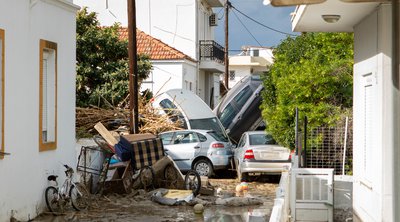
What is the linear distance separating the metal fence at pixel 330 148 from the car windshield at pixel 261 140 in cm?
436

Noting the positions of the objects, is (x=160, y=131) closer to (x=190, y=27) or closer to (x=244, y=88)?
(x=244, y=88)

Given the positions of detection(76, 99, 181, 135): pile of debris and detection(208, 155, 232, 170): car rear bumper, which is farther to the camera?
detection(76, 99, 181, 135): pile of debris

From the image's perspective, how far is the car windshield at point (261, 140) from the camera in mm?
20203

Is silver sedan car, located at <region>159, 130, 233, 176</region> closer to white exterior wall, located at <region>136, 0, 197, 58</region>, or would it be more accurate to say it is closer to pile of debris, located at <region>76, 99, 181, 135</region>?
pile of debris, located at <region>76, 99, 181, 135</region>

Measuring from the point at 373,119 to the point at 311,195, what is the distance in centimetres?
368

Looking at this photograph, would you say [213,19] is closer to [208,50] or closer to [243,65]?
[208,50]

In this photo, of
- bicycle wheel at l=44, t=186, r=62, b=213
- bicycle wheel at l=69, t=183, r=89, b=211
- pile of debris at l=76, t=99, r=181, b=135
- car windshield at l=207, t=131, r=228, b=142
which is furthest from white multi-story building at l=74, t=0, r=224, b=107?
bicycle wheel at l=44, t=186, r=62, b=213

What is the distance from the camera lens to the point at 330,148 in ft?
50.8

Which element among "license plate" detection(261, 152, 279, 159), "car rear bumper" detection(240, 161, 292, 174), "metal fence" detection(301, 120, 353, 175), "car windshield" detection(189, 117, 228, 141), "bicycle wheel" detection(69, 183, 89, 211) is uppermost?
"car windshield" detection(189, 117, 228, 141)

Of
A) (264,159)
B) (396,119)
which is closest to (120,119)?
(264,159)

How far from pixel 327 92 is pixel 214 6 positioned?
26770 mm

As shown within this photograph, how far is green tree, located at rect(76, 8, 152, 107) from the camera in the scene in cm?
2442

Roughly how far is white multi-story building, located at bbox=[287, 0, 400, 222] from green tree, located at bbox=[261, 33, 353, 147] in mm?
5760

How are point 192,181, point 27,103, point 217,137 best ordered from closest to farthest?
1. point 27,103
2. point 192,181
3. point 217,137
